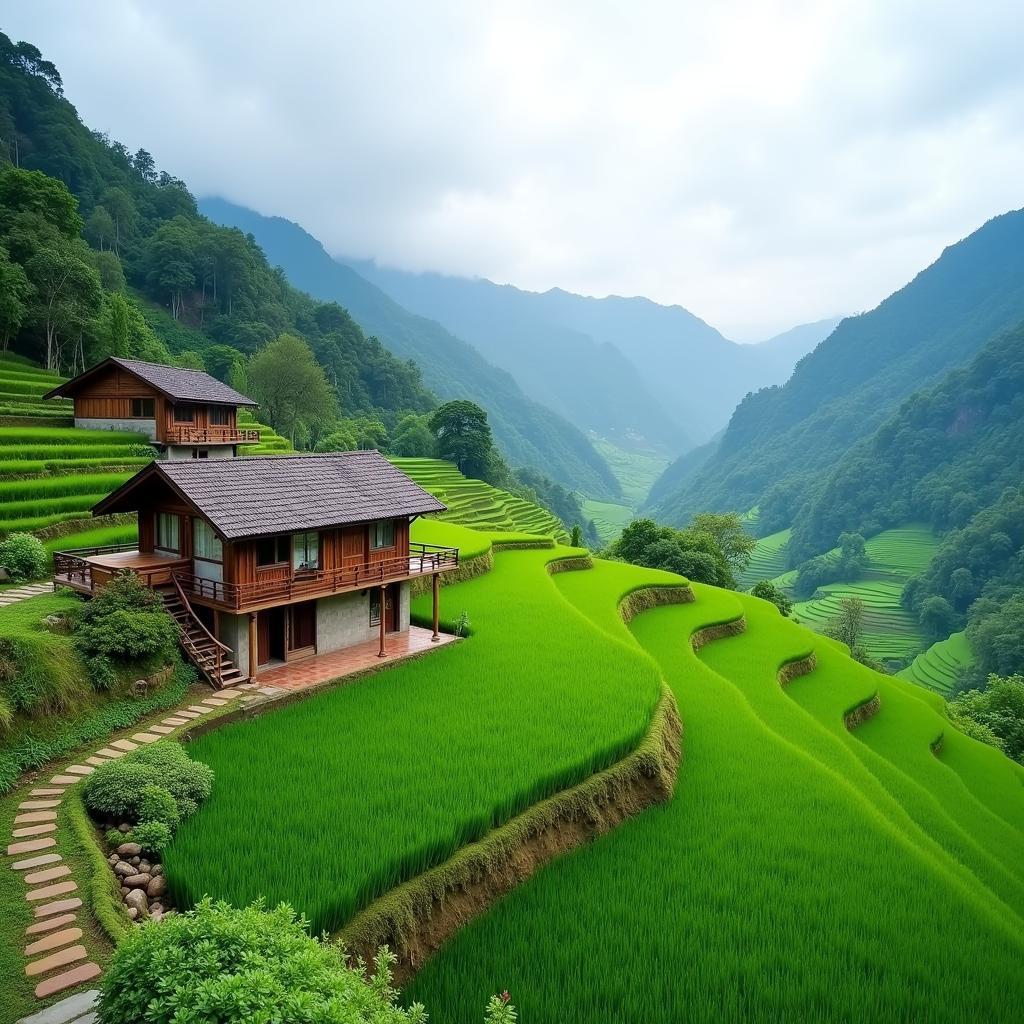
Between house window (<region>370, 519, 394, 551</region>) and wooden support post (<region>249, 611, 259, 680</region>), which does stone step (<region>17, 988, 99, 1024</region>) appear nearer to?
wooden support post (<region>249, 611, 259, 680</region>)

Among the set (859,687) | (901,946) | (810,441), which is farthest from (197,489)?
(810,441)

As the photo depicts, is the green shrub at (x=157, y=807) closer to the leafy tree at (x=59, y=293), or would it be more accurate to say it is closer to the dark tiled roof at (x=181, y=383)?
the dark tiled roof at (x=181, y=383)

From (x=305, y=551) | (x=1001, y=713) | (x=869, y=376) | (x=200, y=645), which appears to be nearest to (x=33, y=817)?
(x=200, y=645)

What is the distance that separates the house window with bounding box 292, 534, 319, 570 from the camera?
17.5m

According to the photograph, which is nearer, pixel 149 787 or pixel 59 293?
pixel 149 787

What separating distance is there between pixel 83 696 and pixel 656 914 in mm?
10941

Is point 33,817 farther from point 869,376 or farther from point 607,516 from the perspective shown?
point 869,376

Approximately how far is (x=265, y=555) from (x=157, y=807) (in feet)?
25.4

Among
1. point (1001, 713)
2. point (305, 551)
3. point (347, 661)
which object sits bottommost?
point (1001, 713)

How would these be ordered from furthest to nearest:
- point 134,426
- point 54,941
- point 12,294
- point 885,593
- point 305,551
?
1. point 885,593
2. point 12,294
3. point 134,426
4. point 305,551
5. point 54,941

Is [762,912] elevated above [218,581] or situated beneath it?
situated beneath

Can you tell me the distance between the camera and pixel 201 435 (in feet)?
113

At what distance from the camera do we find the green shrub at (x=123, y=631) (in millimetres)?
13648

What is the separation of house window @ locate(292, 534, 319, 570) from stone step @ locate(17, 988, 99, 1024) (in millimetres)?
11220
